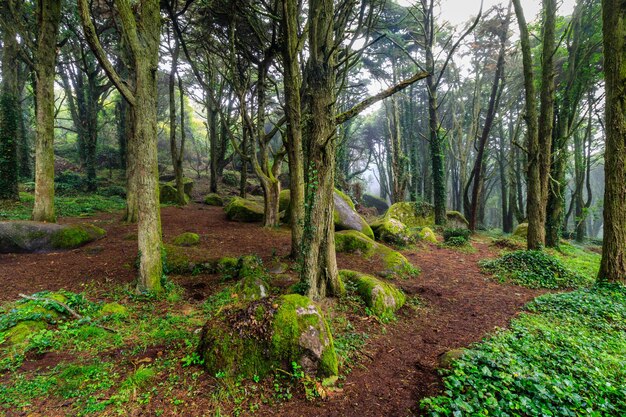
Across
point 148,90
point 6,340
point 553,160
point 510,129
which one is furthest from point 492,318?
point 510,129

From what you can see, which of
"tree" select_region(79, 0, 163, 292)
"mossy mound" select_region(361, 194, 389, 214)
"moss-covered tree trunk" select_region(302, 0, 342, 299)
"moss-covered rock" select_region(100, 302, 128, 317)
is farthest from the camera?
"mossy mound" select_region(361, 194, 389, 214)

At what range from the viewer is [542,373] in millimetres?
2695

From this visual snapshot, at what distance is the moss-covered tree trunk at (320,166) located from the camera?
4453mm

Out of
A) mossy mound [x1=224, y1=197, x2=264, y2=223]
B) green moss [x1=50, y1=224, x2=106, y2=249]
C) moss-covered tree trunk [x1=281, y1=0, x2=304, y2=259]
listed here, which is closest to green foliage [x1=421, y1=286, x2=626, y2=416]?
moss-covered tree trunk [x1=281, y1=0, x2=304, y2=259]

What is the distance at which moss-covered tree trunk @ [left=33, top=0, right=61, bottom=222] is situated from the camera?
710 centimetres

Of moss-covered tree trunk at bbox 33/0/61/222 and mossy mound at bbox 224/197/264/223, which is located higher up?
moss-covered tree trunk at bbox 33/0/61/222

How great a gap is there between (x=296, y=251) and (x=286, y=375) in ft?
12.6

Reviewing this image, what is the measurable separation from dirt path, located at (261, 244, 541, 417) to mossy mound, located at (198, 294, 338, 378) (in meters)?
0.40

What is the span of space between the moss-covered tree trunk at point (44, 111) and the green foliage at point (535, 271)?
12.2 m

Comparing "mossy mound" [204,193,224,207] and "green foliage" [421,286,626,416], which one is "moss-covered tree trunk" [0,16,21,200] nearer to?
"mossy mound" [204,193,224,207]

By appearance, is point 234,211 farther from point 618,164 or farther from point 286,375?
point 618,164

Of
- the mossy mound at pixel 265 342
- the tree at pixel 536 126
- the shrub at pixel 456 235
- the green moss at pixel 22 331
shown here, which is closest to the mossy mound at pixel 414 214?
the shrub at pixel 456 235

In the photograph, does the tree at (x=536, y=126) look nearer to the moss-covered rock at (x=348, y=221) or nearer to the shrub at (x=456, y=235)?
the shrub at (x=456, y=235)

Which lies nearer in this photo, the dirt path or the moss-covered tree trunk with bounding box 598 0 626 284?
the dirt path
